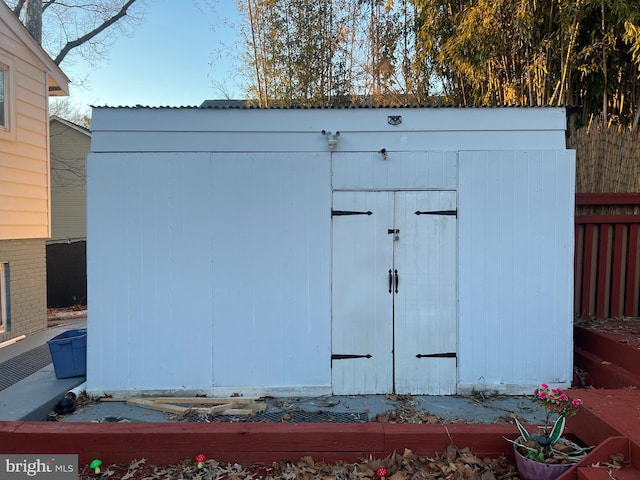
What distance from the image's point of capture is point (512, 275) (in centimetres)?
429

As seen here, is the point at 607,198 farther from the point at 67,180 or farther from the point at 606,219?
the point at 67,180

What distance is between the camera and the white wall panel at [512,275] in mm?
4270

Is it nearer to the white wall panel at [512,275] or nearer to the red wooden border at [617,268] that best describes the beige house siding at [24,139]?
the white wall panel at [512,275]

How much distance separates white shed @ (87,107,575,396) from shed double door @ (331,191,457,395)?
0.04 feet

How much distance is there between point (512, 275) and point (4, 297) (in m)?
6.64

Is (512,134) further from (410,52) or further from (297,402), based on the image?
(410,52)

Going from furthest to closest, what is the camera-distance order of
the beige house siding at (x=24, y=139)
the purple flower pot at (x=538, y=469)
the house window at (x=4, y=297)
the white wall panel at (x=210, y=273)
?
the house window at (x=4, y=297)
the beige house siding at (x=24, y=139)
the white wall panel at (x=210, y=273)
the purple flower pot at (x=538, y=469)

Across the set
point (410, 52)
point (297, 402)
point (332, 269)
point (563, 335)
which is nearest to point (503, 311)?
point (563, 335)

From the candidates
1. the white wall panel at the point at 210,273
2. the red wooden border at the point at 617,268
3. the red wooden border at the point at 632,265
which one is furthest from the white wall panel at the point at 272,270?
the red wooden border at the point at 632,265

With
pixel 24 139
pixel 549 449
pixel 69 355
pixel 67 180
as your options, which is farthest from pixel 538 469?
pixel 67 180

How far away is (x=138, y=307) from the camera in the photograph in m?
4.23

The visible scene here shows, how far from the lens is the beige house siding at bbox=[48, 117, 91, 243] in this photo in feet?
43.3

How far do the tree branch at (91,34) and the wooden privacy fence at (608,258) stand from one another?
1284 cm

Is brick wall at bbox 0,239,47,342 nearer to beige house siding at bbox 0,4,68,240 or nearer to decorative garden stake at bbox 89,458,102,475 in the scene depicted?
beige house siding at bbox 0,4,68,240
